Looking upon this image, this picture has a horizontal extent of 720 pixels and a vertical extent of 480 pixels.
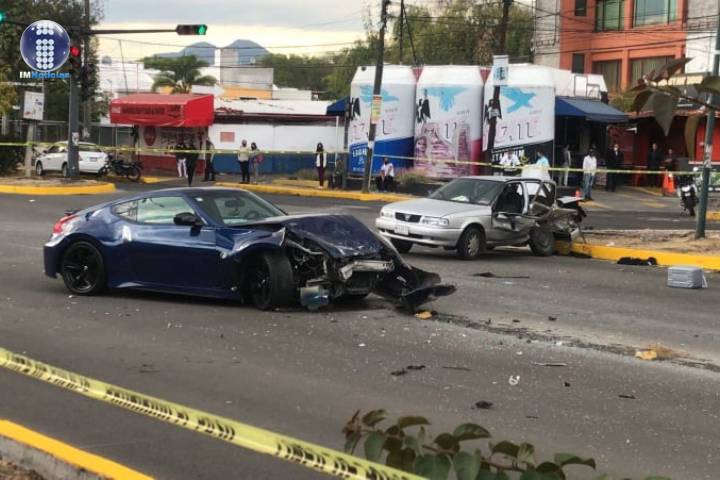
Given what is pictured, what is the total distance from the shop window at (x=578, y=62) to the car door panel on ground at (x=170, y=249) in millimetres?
53768

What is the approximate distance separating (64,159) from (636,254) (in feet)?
91.5

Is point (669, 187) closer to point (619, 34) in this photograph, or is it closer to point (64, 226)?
point (619, 34)

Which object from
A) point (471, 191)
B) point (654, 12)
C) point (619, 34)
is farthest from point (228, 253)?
point (619, 34)

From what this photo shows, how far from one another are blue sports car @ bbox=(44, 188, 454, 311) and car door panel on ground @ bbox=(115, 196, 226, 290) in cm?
1

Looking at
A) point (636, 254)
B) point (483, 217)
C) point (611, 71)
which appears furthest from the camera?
point (611, 71)

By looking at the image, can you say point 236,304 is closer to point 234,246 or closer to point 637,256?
point 234,246

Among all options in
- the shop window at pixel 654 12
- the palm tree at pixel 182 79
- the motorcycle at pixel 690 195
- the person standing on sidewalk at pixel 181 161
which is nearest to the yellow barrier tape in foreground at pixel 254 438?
the motorcycle at pixel 690 195

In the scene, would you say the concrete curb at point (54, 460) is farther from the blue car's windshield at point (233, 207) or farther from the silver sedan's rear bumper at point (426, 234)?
the silver sedan's rear bumper at point (426, 234)

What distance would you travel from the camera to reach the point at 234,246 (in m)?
10.3

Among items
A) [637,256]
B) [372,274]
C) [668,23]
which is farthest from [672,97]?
[668,23]

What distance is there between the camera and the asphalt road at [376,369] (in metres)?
5.90

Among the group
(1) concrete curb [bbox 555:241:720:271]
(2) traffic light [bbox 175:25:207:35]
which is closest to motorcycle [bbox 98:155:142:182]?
(2) traffic light [bbox 175:25:207:35]

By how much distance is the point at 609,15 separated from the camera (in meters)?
59.2

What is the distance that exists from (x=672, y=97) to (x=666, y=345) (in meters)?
7.85
